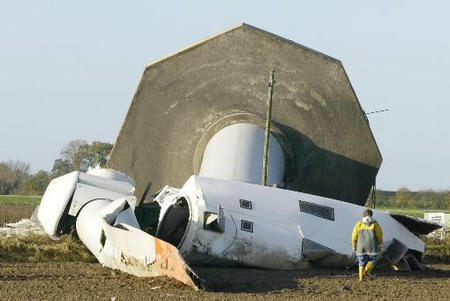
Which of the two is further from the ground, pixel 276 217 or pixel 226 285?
pixel 276 217

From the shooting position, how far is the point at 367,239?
1822cm

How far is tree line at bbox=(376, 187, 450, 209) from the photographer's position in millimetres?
88938

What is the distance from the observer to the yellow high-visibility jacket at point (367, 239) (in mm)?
18125

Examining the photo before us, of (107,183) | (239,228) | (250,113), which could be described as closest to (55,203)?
(107,183)

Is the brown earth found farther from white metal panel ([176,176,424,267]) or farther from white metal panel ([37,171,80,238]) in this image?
white metal panel ([176,176,424,267])

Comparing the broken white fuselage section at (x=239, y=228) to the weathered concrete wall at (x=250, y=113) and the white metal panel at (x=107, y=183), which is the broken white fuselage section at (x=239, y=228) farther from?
the weathered concrete wall at (x=250, y=113)

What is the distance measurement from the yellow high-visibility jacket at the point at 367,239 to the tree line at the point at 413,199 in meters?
65.8

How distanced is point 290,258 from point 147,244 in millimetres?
3651

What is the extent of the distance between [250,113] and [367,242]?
8.10m

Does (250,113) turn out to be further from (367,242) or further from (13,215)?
(13,215)

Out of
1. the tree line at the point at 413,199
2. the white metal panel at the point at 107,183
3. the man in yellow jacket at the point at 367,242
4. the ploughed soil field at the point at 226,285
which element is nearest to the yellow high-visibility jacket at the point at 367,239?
the man in yellow jacket at the point at 367,242

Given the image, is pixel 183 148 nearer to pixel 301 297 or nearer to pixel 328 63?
pixel 328 63

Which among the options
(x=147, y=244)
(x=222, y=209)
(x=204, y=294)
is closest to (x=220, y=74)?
(x=222, y=209)

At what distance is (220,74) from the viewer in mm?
25656
